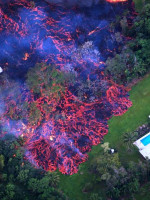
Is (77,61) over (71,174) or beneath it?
over

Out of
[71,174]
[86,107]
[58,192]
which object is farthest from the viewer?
[86,107]

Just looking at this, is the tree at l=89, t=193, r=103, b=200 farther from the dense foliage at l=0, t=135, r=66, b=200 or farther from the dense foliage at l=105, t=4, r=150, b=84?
the dense foliage at l=105, t=4, r=150, b=84

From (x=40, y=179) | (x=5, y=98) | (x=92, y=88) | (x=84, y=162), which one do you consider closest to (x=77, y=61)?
Answer: (x=92, y=88)

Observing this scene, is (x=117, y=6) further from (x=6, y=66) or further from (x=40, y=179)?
(x=40, y=179)

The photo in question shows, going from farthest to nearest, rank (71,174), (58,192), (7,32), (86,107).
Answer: (7,32) < (86,107) < (71,174) < (58,192)

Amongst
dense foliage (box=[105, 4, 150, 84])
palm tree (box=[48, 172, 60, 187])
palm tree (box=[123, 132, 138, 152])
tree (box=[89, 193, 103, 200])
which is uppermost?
dense foliage (box=[105, 4, 150, 84])

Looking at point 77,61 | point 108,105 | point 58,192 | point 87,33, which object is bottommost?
point 58,192

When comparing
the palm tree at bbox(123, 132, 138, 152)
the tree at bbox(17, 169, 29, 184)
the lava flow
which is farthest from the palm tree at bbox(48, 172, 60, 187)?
the palm tree at bbox(123, 132, 138, 152)
